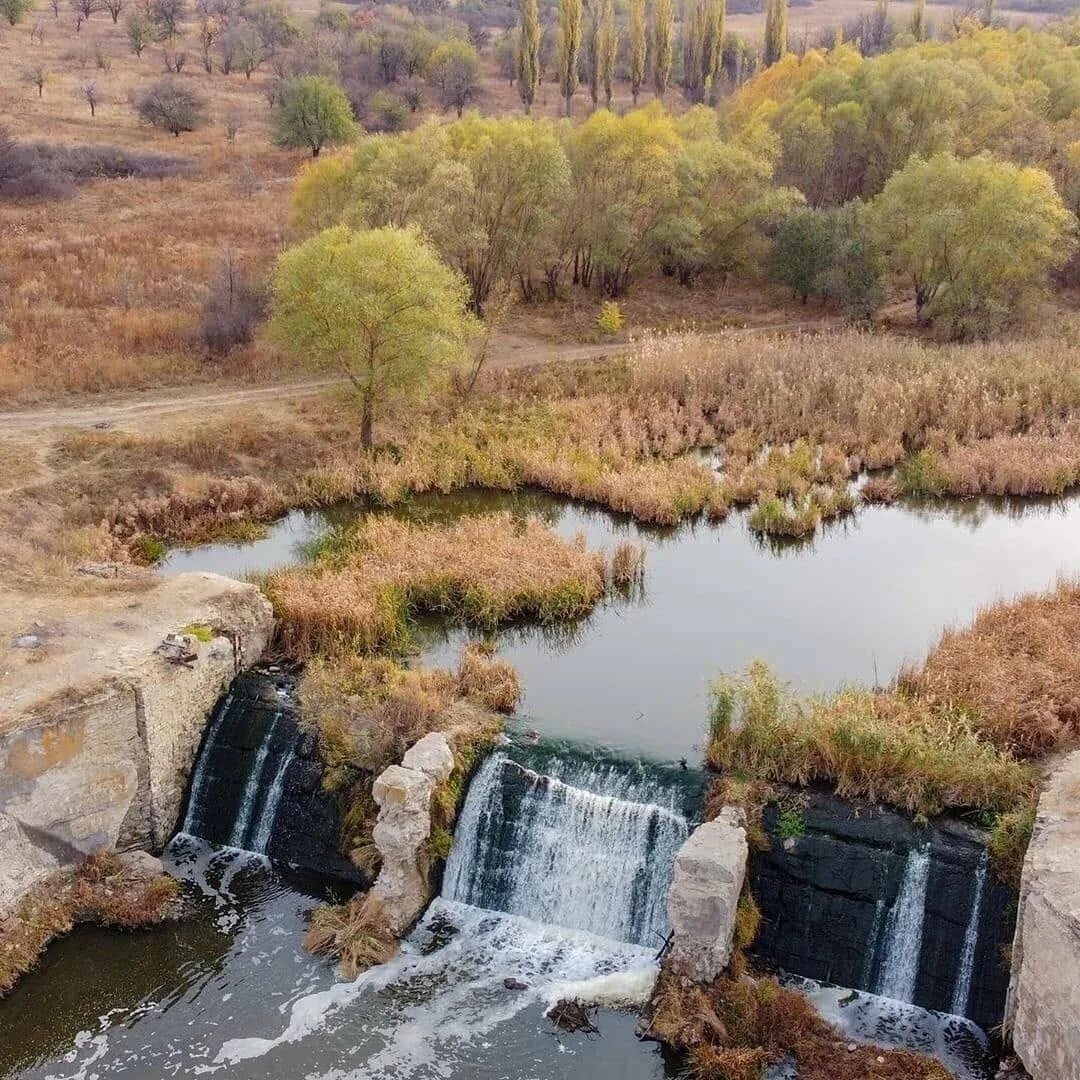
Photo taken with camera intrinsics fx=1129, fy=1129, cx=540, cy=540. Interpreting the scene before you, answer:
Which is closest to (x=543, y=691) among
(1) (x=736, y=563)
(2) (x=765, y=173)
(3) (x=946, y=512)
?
(1) (x=736, y=563)

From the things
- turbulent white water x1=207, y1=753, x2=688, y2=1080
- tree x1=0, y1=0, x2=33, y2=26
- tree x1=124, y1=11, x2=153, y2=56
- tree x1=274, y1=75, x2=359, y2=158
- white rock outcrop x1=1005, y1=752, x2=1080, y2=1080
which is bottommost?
turbulent white water x1=207, y1=753, x2=688, y2=1080

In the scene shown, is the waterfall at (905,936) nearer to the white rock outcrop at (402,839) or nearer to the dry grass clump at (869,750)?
the dry grass clump at (869,750)

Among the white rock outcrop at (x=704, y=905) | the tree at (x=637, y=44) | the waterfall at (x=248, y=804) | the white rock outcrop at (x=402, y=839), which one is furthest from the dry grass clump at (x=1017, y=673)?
the tree at (x=637, y=44)

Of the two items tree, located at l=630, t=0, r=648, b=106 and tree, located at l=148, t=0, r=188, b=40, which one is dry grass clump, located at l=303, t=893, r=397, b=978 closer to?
tree, located at l=630, t=0, r=648, b=106

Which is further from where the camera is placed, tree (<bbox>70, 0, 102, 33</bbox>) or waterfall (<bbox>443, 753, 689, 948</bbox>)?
tree (<bbox>70, 0, 102, 33</bbox>)

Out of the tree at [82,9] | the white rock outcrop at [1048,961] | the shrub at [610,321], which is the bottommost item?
the white rock outcrop at [1048,961]

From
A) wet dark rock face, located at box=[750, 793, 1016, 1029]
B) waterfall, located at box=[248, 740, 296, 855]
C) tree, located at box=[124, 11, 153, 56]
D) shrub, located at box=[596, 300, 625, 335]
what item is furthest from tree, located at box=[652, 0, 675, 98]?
wet dark rock face, located at box=[750, 793, 1016, 1029]

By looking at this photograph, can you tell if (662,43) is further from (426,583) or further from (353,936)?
(353,936)
